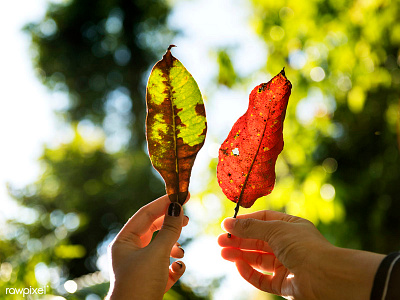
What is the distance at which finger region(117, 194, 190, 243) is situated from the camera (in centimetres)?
50

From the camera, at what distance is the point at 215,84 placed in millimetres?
1364

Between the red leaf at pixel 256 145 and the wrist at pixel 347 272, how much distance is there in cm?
13

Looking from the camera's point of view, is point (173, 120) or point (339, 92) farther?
point (339, 92)

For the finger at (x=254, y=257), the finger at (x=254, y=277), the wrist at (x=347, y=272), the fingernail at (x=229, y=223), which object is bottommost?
the finger at (x=254, y=277)

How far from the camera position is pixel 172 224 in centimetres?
48

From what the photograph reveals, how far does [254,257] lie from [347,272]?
0.71ft

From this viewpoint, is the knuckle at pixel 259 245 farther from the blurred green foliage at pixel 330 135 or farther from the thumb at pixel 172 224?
the blurred green foliage at pixel 330 135

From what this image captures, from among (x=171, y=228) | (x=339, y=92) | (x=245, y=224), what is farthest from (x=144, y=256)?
(x=339, y=92)

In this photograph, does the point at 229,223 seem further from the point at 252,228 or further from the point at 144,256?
the point at 144,256

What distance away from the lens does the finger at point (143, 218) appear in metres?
0.50

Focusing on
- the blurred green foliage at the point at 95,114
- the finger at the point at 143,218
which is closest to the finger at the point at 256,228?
the finger at the point at 143,218

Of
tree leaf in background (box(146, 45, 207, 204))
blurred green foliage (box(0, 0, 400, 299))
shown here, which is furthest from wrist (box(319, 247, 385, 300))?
blurred green foliage (box(0, 0, 400, 299))

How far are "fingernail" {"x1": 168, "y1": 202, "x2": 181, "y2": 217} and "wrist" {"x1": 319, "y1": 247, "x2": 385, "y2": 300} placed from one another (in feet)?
0.68

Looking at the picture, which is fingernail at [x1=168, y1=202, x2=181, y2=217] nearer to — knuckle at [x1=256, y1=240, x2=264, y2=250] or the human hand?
the human hand
